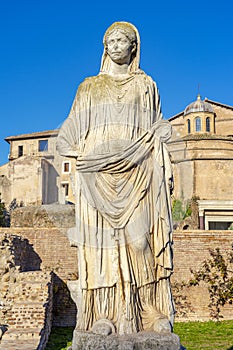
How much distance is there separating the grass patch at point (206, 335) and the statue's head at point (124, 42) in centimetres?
864

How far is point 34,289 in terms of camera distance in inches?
475

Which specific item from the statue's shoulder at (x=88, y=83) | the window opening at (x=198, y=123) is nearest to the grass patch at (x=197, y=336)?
the statue's shoulder at (x=88, y=83)

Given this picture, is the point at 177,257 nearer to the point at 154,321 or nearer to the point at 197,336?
the point at 197,336

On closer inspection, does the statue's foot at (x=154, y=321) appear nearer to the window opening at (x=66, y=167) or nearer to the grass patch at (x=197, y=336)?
the window opening at (x=66, y=167)

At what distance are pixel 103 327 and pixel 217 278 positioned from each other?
13.6 meters

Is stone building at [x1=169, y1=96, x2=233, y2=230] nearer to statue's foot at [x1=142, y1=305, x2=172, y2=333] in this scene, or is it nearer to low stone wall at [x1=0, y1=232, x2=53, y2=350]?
low stone wall at [x1=0, y1=232, x2=53, y2=350]

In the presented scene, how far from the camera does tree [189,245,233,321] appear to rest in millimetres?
16656

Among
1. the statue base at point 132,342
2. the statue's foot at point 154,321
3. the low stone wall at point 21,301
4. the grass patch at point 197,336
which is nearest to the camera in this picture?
the statue base at point 132,342

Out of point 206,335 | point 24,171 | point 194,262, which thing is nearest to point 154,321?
point 206,335

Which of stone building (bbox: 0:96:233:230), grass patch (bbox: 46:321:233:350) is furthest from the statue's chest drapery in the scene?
stone building (bbox: 0:96:233:230)

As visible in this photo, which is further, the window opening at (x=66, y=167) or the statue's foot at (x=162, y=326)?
the window opening at (x=66, y=167)

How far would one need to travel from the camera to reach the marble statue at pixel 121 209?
160 inches

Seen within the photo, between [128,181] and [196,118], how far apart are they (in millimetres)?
44261

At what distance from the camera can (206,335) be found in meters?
14.1
